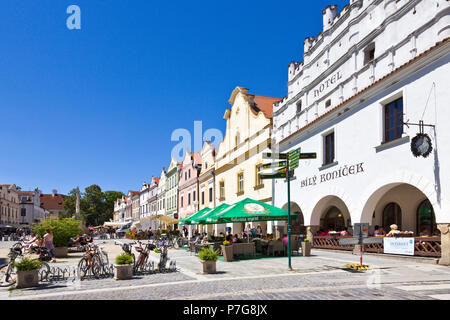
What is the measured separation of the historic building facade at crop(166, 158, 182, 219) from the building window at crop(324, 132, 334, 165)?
33.1 meters

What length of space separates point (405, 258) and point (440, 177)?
11.0 ft

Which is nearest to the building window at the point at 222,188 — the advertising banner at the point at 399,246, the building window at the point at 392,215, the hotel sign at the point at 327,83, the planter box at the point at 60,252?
the hotel sign at the point at 327,83

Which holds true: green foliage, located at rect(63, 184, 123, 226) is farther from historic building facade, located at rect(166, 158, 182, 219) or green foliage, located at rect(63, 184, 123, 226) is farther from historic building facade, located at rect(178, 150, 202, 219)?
historic building facade, located at rect(178, 150, 202, 219)

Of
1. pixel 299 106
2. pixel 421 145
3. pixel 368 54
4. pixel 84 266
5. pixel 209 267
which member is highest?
pixel 368 54

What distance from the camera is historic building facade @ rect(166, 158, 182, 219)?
53.2 meters

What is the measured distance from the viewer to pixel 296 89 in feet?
82.4

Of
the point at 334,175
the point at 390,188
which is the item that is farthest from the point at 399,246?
the point at 334,175

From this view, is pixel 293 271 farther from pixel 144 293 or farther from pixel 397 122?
pixel 397 122

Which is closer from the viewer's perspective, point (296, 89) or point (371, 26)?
point (371, 26)

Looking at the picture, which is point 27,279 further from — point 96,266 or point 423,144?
point 423,144

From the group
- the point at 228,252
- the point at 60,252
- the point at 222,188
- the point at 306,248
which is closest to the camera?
the point at 228,252

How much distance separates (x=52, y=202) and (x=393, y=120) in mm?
135703

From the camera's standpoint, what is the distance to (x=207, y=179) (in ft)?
135
